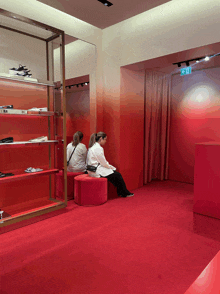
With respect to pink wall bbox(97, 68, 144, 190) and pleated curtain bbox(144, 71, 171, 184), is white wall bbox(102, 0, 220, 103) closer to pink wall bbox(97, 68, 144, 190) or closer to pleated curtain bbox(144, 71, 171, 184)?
pink wall bbox(97, 68, 144, 190)

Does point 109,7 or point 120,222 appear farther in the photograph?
point 109,7

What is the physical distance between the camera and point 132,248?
2332 mm

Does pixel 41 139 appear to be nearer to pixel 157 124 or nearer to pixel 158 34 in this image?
pixel 158 34

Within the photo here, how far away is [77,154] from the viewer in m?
3.98

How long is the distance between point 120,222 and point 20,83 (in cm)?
251

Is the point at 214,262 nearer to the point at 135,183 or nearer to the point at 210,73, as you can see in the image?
the point at 135,183

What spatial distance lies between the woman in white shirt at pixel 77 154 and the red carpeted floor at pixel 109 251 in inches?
32.1

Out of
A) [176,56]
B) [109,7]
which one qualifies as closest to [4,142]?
[109,7]

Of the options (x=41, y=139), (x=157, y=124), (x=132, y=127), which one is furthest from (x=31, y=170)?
(x=157, y=124)

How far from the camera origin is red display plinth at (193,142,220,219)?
3070 mm

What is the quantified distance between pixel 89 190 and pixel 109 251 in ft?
4.62

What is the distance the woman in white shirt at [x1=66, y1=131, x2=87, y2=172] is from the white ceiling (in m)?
2.03

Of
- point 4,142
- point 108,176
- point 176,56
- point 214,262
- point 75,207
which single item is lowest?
point 75,207

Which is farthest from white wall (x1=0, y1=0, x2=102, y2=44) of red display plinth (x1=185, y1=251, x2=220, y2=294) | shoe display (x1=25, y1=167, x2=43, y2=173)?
red display plinth (x1=185, y1=251, x2=220, y2=294)
